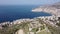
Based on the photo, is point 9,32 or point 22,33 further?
point 9,32

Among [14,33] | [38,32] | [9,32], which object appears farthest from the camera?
[9,32]

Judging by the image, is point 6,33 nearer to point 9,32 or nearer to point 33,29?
point 9,32

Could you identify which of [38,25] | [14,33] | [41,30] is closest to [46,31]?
[41,30]

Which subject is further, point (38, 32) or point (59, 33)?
point (59, 33)

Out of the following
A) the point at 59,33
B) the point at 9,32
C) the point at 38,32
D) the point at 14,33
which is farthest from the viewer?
the point at 59,33

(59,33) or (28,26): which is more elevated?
(28,26)

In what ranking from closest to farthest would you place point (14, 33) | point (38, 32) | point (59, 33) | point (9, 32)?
point (38, 32), point (14, 33), point (9, 32), point (59, 33)

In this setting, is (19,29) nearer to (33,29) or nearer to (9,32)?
(33,29)

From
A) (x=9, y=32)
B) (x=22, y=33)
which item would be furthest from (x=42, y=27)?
(x=9, y=32)

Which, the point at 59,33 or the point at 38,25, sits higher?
the point at 38,25
